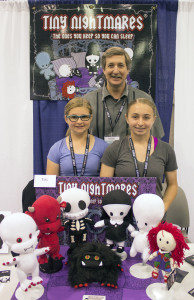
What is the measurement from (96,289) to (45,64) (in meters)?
2.22

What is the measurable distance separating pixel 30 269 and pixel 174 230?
0.55 m

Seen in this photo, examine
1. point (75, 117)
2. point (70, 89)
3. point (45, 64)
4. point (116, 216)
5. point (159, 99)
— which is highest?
point (45, 64)

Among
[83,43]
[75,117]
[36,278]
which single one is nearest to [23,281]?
[36,278]

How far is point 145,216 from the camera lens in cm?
109

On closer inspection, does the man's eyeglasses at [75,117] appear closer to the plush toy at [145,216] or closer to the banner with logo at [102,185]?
the banner with logo at [102,185]

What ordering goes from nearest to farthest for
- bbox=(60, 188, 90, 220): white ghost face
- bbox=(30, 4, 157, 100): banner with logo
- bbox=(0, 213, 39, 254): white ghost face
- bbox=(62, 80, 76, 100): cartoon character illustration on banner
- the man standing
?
bbox=(0, 213, 39, 254): white ghost face, bbox=(60, 188, 90, 220): white ghost face, the man standing, bbox=(30, 4, 157, 100): banner with logo, bbox=(62, 80, 76, 100): cartoon character illustration on banner

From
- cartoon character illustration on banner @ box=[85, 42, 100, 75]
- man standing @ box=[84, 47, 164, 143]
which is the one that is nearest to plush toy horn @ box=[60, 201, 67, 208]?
man standing @ box=[84, 47, 164, 143]

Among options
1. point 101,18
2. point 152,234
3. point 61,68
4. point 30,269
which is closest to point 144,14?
point 101,18

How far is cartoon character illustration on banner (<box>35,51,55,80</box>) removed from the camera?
106 inches

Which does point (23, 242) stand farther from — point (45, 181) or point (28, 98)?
point (28, 98)

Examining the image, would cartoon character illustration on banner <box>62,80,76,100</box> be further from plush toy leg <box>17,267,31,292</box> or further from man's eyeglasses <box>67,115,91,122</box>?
plush toy leg <box>17,267,31,292</box>

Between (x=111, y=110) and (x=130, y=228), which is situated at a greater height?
(x=111, y=110)

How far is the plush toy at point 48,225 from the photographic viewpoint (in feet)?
3.45

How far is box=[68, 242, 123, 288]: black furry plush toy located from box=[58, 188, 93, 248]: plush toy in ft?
0.40
